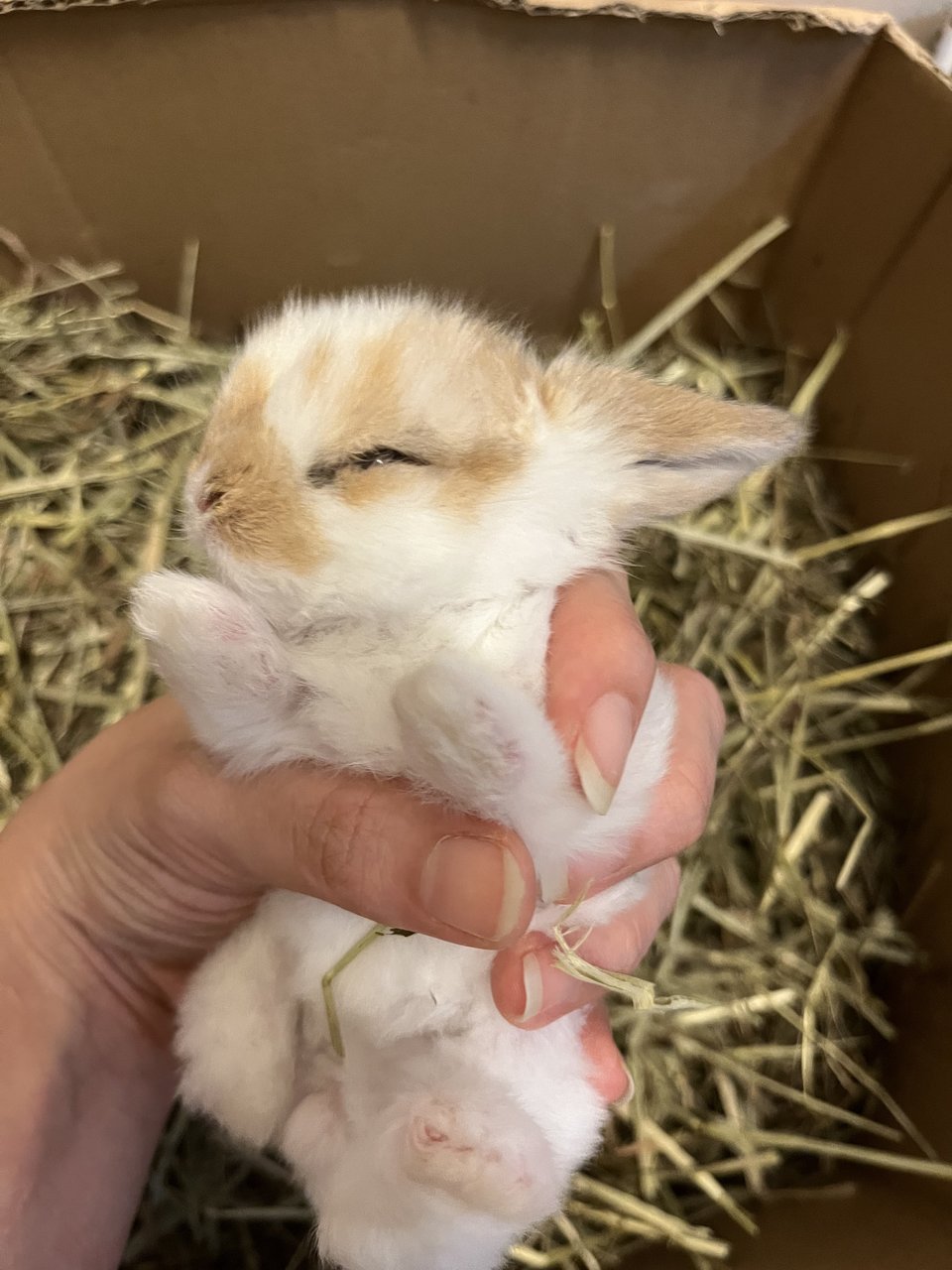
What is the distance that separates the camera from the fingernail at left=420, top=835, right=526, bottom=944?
0.79m

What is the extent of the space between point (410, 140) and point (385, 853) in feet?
4.14

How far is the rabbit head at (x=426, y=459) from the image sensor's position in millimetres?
845

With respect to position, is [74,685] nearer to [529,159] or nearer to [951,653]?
[529,159]

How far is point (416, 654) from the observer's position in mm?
885

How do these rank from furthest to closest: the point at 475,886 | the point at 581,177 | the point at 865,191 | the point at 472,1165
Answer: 1. the point at 581,177
2. the point at 865,191
3. the point at 472,1165
4. the point at 475,886

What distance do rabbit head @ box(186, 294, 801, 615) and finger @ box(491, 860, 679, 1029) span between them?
0.39 metres

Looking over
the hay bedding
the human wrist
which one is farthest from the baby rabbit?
the hay bedding

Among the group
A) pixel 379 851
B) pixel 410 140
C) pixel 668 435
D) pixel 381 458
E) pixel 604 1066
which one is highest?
pixel 410 140

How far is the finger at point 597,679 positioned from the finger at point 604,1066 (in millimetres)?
450

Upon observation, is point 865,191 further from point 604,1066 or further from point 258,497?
point 604,1066

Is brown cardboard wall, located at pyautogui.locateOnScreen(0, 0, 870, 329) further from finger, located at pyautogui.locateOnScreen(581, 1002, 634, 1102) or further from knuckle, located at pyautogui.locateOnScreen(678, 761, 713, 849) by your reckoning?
finger, located at pyautogui.locateOnScreen(581, 1002, 634, 1102)

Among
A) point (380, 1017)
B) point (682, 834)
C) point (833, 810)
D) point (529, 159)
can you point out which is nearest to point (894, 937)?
point (833, 810)

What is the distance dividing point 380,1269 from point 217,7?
171cm

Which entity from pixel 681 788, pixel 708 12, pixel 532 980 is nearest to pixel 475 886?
pixel 532 980
